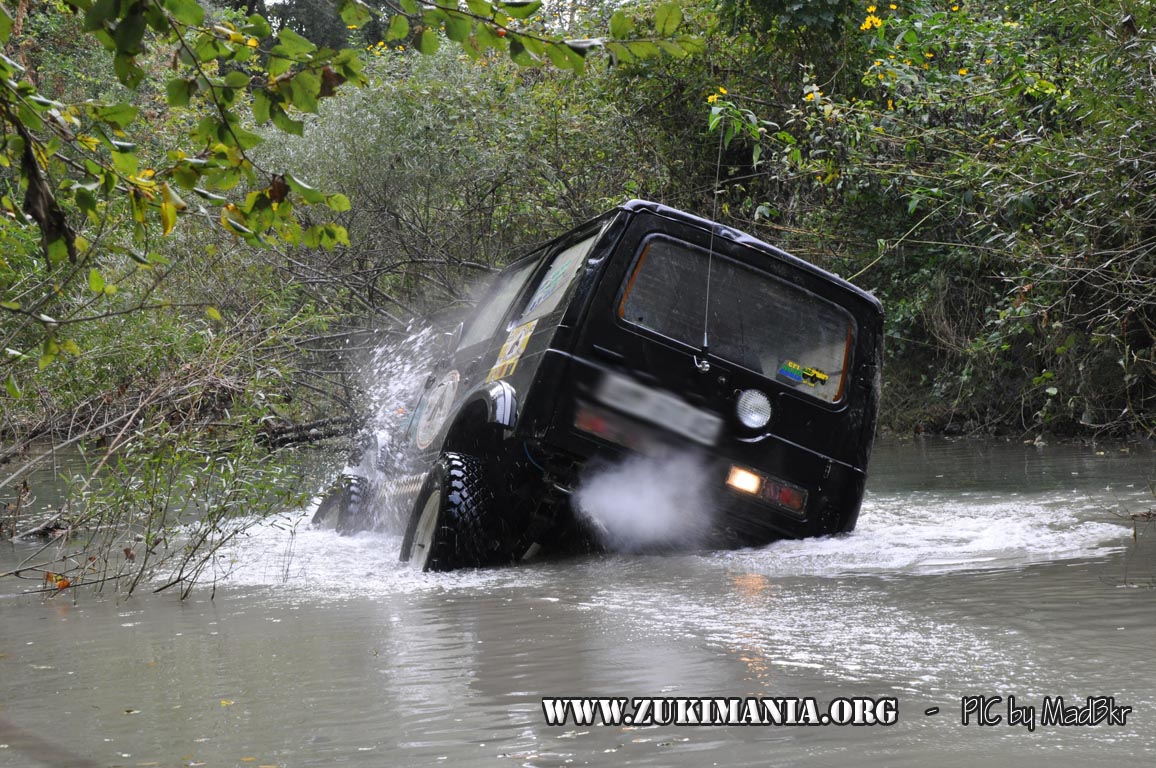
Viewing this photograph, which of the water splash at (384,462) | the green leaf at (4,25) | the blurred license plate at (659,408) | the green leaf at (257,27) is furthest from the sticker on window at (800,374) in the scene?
the green leaf at (4,25)

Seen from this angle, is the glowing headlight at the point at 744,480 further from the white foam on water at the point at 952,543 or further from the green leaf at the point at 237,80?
the green leaf at the point at 237,80

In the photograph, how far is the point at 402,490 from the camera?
811cm

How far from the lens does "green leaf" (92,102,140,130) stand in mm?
2936

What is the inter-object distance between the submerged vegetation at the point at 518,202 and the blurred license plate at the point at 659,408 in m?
1.61

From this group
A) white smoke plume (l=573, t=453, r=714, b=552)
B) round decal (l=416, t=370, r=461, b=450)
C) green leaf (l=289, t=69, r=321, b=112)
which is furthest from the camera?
round decal (l=416, t=370, r=461, b=450)

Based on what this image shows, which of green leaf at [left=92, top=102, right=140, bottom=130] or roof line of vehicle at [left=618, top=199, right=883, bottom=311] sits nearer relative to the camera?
green leaf at [left=92, top=102, right=140, bottom=130]

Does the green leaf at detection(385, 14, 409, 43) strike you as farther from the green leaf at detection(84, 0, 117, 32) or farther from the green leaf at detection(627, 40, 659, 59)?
the green leaf at detection(84, 0, 117, 32)

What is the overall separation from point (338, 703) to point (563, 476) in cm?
287

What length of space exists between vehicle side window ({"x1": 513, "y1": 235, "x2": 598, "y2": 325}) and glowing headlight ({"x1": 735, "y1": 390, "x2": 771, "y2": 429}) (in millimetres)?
1035

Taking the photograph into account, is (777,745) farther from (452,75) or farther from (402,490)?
(452,75)

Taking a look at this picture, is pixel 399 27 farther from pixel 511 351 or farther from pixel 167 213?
pixel 511 351

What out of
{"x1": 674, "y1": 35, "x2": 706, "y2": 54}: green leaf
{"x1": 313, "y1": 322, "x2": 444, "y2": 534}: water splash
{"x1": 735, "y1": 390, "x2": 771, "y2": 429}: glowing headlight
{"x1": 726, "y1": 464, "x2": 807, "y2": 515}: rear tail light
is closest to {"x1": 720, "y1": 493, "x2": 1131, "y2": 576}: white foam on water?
{"x1": 726, "y1": 464, "x2": 807, "y2": 515}: rear tail light

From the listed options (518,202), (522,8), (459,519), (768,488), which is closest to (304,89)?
(522,8)

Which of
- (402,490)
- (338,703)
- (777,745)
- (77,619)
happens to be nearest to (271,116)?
(338,703)
